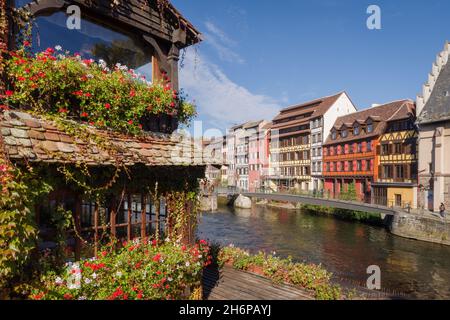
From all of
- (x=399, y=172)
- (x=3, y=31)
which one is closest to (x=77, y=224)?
(x=3, y=31)

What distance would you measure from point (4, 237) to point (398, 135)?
40409mm

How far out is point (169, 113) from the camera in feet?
25.5

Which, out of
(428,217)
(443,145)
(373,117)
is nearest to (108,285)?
(428,217)

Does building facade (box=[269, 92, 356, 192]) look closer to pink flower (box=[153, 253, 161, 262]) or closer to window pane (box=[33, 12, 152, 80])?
window pane (box=[33, 12, 152, 80])

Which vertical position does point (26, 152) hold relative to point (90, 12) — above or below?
below

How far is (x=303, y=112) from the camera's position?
56844 millimetres

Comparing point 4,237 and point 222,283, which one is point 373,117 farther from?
point 4,237

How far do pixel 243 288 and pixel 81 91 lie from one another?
7.33 m

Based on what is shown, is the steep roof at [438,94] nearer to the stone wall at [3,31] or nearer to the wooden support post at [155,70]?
the wooden support post at [155,70]

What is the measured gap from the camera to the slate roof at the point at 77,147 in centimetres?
460

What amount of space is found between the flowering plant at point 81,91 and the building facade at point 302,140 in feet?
145

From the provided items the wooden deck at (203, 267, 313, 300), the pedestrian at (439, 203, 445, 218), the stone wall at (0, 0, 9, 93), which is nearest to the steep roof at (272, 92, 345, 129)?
the pedestrian at (439, 203, 445, 218)

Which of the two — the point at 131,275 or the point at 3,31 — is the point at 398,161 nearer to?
the point at 131,275

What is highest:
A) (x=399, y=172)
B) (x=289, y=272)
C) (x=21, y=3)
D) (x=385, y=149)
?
(x=21, y=3)
